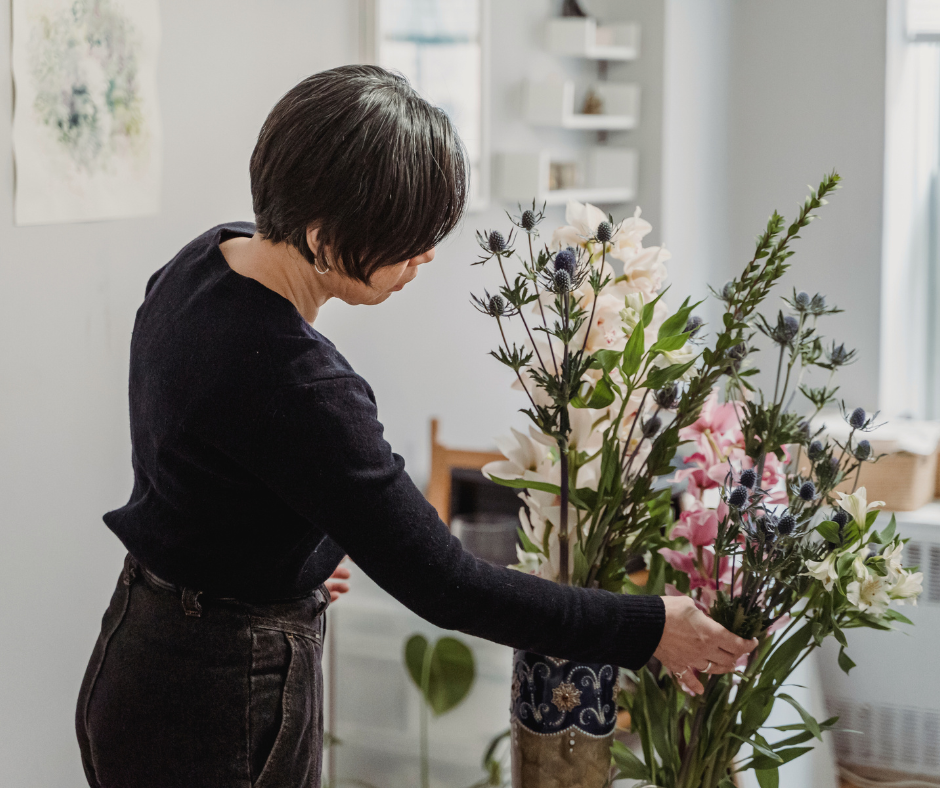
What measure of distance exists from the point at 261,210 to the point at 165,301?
0.42ft

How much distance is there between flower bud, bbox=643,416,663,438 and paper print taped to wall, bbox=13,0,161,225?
0.82 metres

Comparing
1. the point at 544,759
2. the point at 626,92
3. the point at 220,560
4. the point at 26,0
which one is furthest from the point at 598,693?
the point at 626,92

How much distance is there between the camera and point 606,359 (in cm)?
88

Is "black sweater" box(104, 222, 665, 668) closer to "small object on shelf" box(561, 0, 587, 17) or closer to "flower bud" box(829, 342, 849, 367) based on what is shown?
"flower bud" box(829, 342, 849, 367)

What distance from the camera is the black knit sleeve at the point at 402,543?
2.55ft

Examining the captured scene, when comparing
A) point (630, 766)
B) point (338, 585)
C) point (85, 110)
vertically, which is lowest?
point (630, 766)

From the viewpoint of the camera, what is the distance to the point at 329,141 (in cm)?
80

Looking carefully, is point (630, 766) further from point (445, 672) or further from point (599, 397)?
point (445, 672)

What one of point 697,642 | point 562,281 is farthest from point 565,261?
point 697,642

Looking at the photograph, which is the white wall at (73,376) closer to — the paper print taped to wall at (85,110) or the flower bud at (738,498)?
the paper print taped to wall at (85,110)

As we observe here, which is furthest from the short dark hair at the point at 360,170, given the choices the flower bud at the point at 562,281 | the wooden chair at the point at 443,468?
the wooden chair at the point at 443,468

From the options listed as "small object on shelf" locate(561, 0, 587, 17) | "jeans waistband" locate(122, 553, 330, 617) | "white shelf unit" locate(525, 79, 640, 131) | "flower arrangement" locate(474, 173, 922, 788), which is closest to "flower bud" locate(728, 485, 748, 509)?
"flower arrangement" locate(474, 173, 922, 788)

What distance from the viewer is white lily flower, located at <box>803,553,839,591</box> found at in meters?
0.81

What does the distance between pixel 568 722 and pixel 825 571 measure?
0.96ft
